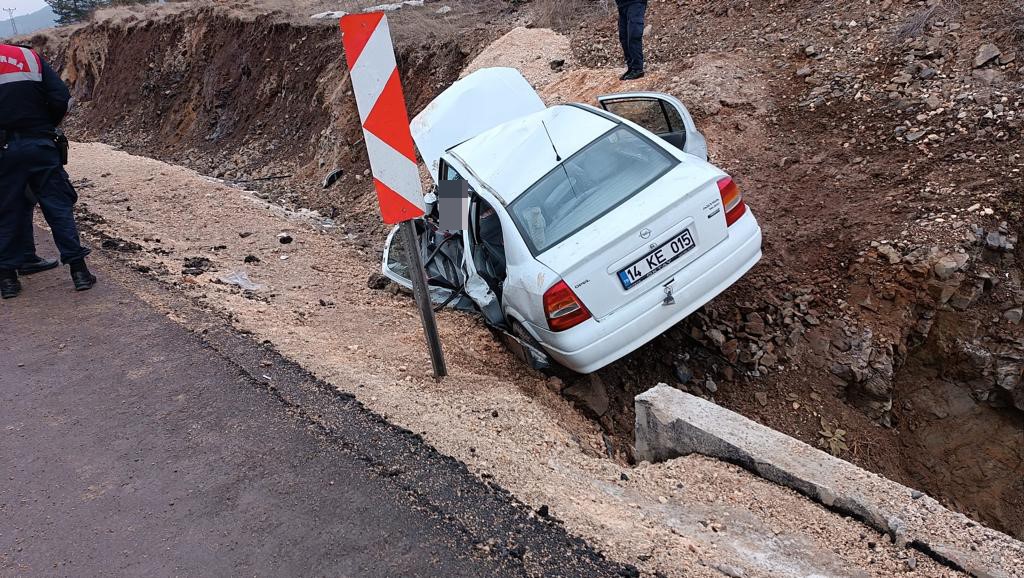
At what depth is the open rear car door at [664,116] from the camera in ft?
19.8

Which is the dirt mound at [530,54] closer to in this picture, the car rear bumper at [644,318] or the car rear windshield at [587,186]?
the car rear windshield at [587,186]

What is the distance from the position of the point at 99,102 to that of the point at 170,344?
20.6 metres

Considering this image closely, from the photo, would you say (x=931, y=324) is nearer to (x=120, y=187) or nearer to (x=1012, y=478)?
(x=1012, y=478)

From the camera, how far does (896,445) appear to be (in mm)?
5520

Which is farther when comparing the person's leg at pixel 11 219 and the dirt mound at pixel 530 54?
the dirt mound at pixel 530 54

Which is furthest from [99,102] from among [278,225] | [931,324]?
[931,324]

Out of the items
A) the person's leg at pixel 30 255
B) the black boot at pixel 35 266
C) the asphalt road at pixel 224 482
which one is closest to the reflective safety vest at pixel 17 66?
the person's leg at pixel 30 255

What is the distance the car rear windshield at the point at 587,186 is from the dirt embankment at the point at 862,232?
122 cm

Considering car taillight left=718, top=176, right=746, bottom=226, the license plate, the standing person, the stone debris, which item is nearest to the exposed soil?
the license plate

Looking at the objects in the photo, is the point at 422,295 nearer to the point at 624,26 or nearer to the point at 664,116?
the point at 664,116

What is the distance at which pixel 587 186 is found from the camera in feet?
16.8

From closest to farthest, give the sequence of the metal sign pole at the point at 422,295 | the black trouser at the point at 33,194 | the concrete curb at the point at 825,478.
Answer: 1. the concrete curb at the point at 825,478
2. the metal sign pole at the point at 422,295
3. the black trouser at the point at 33,194

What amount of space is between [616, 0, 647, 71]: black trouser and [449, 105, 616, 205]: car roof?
3.55 m

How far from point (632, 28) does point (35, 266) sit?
7094 mm
